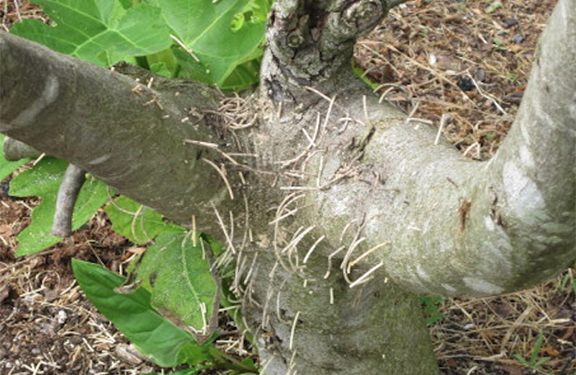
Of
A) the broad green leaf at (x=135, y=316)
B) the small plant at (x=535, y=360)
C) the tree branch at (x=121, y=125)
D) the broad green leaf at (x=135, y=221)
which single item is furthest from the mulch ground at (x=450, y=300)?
the tree branch at (x=121, y=125)

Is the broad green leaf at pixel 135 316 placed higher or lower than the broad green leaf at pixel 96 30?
lower

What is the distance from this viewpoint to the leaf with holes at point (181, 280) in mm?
1562

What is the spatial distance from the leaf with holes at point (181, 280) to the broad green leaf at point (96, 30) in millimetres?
441

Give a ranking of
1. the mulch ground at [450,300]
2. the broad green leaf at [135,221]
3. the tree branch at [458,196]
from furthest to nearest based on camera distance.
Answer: the mulch ground at [450,300] → the broad green leaf at [135,221] → the tree branch at [458,196]

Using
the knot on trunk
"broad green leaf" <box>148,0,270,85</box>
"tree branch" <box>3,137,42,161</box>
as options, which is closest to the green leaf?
"broad green leaf" <box>148,0,270,85</box>

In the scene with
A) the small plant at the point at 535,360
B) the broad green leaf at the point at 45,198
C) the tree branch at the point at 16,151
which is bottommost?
the small plant at the point at 535,360

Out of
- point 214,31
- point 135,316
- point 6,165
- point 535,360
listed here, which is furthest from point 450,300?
point 6,165

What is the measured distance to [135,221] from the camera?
5.90 feet

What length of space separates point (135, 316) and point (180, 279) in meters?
0.30

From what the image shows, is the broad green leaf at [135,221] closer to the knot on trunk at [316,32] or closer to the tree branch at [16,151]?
the tree branch at [16,151]

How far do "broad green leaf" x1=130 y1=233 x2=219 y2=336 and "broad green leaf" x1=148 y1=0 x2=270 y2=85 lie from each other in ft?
1.22

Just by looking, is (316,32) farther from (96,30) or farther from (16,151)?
(16,151)

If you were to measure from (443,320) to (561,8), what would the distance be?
1.66m

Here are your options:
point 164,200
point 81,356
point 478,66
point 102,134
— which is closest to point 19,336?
point 81,356
